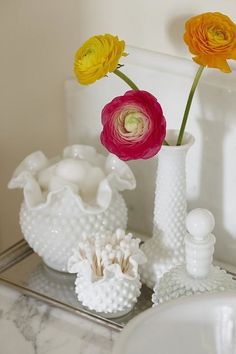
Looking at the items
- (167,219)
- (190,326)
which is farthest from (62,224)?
(190,326)

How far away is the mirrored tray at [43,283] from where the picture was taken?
103 centimetres

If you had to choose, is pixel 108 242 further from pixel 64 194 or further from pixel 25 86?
pixel 25 86

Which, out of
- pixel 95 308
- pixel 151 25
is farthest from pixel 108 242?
pixel 151 25

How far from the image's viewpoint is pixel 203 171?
3.66 ft

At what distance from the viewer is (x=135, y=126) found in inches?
36.4

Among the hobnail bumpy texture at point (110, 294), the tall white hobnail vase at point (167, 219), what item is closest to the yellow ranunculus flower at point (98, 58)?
the tall white hobnail vase at point (167, 219)

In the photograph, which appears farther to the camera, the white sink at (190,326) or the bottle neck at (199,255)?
the bottle neck at (199,255)

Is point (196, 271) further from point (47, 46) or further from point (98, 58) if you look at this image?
point (47, 46)

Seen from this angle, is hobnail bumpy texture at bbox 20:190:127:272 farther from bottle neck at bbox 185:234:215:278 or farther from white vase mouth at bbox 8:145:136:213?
bottle neck at bbox 185:234:215:278

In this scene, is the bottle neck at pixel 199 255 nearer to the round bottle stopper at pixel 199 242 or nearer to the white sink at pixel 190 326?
the round bottle stopper at pixel 199 242

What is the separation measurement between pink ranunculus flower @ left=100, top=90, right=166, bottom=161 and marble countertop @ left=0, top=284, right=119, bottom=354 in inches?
9.1

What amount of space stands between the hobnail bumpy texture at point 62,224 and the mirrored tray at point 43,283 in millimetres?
27

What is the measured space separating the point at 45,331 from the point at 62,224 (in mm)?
142

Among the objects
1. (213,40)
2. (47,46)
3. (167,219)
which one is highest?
(213,40)
